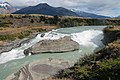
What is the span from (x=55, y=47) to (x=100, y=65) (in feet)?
106

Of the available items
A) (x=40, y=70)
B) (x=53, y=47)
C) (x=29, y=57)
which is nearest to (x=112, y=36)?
(x=53, y=47)

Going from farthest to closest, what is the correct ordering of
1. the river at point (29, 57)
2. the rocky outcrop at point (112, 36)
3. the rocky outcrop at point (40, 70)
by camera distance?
the rocky outcrop at point (112, 36) < the river at point (29, 57) < the rocky outcrop at point (40, 70)

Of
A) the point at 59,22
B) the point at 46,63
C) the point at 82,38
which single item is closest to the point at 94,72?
the point at 46,63

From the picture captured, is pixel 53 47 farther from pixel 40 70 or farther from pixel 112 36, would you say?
pixel 40 70

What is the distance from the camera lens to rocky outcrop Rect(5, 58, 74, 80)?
24.3 meters

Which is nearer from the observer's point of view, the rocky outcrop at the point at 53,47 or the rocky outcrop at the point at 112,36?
the rocky outcrop at the point at 53,47

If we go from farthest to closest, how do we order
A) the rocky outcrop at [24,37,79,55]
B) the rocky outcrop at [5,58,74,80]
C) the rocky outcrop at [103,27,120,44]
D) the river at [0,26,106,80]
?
the rocky outcrop at [103,27,120,44] → the rocky outcrop at [24,37,79,55] → the river at [0,26,106,80] → the rocky outcrop at [5,58,74,80]

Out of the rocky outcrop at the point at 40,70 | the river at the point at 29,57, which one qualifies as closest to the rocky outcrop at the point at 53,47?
the river at the point at 29,57

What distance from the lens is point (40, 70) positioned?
85.5 ft

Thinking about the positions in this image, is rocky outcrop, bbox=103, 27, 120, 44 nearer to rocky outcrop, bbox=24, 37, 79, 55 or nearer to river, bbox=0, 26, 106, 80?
river, bbox=0, 26, 106, 80

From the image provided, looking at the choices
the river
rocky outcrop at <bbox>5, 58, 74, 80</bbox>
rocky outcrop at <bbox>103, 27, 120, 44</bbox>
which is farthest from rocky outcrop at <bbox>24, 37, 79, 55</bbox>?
rocky outcrop at <bbox>5, 58, 74, 80</bbox>

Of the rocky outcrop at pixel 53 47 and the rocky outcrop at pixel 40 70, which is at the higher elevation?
the rocky outcrop at pixel 40 70

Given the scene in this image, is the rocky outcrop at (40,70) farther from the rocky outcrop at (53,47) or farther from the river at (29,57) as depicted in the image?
the rocky outcrop at (53,47)

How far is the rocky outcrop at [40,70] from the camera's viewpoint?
2426 centimetres
